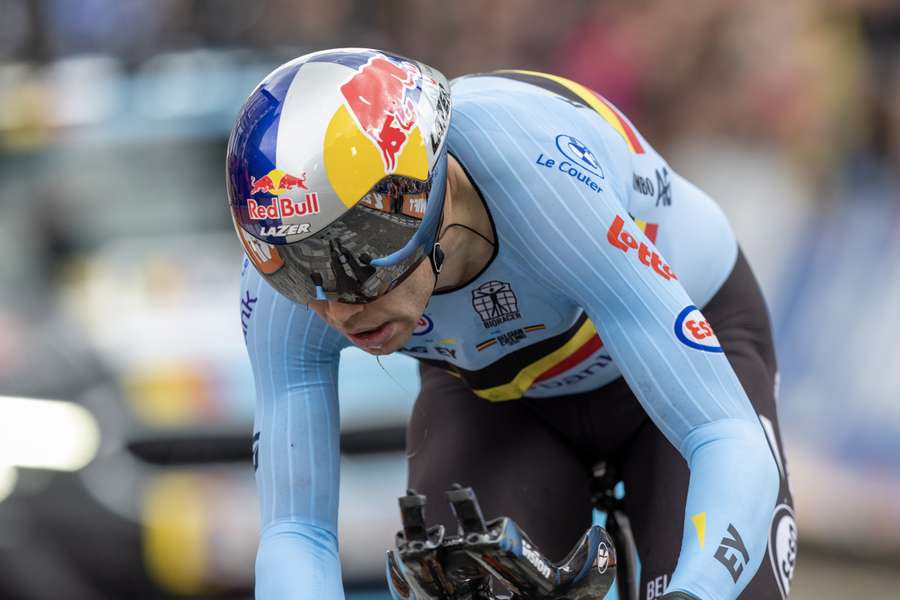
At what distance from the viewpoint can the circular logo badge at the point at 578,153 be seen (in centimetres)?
391

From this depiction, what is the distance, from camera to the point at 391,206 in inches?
142

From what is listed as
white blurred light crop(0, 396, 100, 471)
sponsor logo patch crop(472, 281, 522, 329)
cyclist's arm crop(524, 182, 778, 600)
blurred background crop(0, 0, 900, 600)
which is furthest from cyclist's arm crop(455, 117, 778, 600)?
white blurred light crop(0, 396, 100, 471)

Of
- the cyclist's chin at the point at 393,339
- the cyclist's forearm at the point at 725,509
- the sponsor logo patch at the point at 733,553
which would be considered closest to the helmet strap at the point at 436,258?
the cyclist's chin at the point at 393,339

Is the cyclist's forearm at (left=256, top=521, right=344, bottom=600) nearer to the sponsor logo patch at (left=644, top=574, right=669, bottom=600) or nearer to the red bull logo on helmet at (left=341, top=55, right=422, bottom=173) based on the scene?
the sponsor logo patch at (left=644, top=574, right=669, bottom=600)

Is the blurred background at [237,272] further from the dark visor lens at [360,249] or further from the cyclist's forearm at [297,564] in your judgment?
the dark visor lens at [360,249]

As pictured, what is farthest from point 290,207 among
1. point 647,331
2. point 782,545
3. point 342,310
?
point 782,545

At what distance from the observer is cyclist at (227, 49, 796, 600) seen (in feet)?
11.7

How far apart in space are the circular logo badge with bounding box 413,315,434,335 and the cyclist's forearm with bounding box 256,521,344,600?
0.53 metres

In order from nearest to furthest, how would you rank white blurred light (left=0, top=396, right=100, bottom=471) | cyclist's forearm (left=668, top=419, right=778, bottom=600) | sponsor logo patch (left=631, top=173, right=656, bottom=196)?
cyclist's forearm (left=668, top=419, right=778, bottom=600) < sponsor logo patch (left=631, top=173, right=656, bottom=196) < white blurred light (left=0, top=396, right=100, bottom=471)

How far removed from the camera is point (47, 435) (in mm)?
8000

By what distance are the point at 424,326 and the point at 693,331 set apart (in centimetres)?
71

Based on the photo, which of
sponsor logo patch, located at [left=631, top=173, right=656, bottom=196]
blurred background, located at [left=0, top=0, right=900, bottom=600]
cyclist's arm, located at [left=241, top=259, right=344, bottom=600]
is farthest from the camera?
blurred background, located at [left=0, top=0, right=900, bottom=600]

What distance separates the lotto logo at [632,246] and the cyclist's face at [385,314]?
16.2 inches

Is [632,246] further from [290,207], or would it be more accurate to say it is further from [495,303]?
[290,207]
